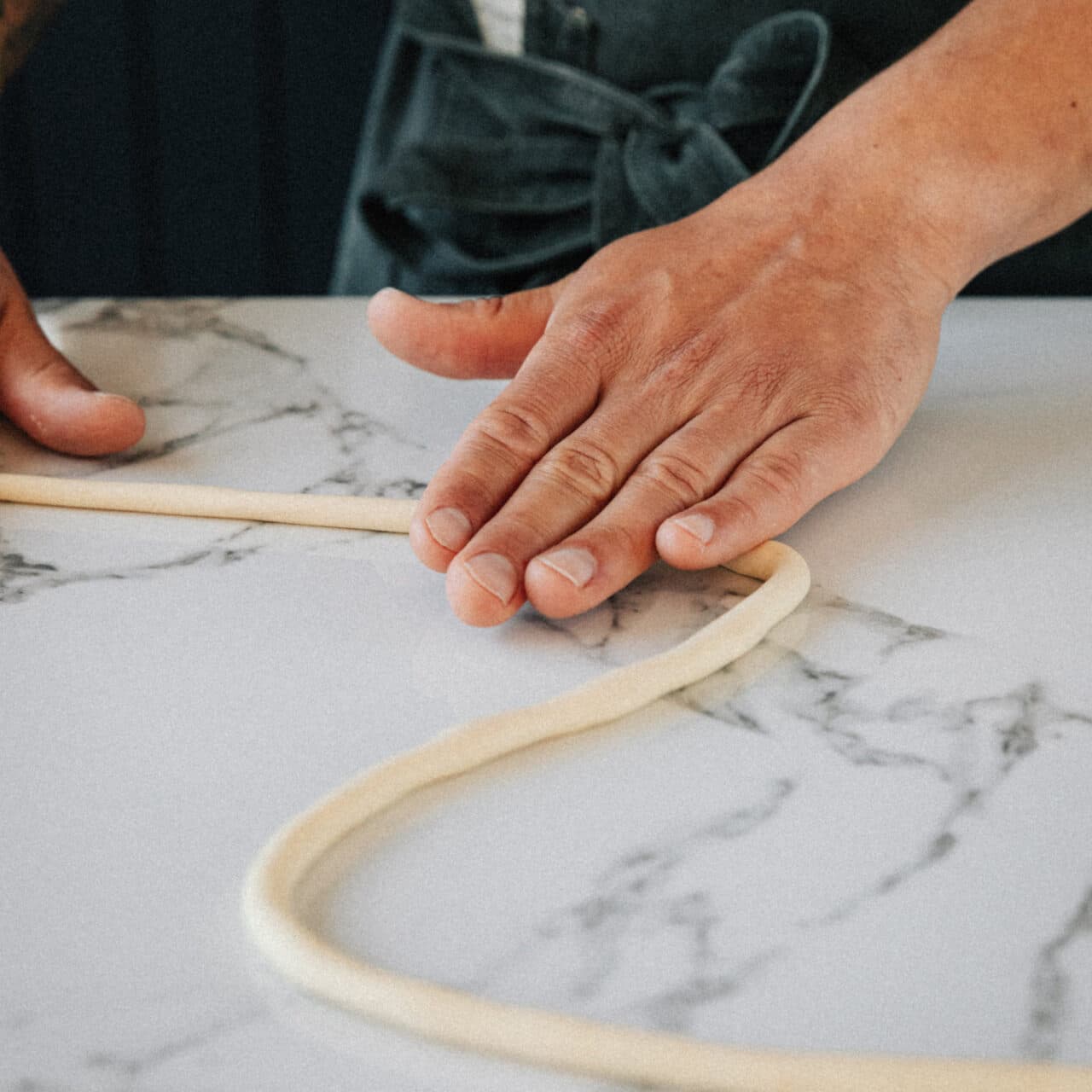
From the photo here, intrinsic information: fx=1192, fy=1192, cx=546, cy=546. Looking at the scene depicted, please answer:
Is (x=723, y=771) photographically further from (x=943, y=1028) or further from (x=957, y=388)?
(x=957, y=388)

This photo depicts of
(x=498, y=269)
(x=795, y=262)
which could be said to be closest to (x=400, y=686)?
(x=795, y=262)

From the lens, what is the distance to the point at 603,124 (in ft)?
2.80

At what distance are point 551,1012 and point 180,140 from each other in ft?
4.55

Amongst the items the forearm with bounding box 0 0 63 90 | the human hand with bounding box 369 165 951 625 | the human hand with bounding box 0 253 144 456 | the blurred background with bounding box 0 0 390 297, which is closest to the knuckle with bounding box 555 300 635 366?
A: the human hand with bounding box 369 165 951 625

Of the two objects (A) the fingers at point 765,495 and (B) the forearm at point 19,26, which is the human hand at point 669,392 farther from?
(B) the forearm at point 19,26

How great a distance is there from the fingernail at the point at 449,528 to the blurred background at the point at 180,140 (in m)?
1.12

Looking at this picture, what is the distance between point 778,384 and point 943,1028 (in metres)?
0.34

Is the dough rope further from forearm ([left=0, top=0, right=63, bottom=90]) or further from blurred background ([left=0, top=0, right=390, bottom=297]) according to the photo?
blurred background ([left=0, top=0, right=390, bottom=297])

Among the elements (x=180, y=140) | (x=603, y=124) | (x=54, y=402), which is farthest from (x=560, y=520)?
(x=180, y=140)

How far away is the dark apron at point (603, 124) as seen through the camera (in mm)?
818

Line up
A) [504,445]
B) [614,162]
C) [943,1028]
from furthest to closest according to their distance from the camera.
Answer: [614,162], [504,445], [943,1028]

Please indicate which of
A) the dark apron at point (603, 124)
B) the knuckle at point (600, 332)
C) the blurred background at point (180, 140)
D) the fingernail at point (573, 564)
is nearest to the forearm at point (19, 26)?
the dark apron at point (603, 124)

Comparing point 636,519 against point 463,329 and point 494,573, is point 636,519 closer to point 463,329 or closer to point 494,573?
point 494,573

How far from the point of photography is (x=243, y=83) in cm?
145
